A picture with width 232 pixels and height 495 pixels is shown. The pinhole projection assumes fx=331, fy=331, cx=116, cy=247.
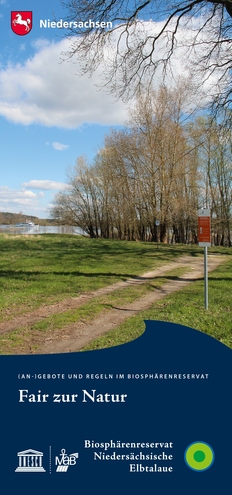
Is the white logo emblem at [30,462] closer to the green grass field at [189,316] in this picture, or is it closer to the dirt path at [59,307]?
the green grass field at [189,316]

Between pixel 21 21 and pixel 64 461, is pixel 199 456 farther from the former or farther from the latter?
pixel 21 21

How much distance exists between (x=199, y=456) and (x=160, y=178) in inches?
1071

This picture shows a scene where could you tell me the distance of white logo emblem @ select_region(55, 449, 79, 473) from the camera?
112 inches

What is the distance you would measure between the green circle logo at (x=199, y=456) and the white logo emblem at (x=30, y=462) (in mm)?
1265

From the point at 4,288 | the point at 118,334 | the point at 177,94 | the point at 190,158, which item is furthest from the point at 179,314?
the point at 190,158

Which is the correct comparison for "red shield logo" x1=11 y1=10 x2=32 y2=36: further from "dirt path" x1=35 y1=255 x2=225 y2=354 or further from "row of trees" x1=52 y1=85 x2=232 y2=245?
"row of trees" x1=52 y1=85 x2=232 y2=245

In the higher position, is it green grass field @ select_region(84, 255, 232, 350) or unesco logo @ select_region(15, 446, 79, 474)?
green grass field @ select_region(84, 255, 232, 350)

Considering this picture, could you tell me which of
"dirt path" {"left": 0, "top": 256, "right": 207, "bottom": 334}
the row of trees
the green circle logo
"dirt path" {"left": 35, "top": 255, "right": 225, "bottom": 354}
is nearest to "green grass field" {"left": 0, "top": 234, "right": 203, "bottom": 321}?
"dirt path" {"left": 0, "top": 256, "right": 207, "bottom": 334}

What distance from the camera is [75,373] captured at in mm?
3092

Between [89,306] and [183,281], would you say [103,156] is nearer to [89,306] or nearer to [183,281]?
[183,281]

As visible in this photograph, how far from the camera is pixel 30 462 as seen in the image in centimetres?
287

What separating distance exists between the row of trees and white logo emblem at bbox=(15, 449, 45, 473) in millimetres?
23076

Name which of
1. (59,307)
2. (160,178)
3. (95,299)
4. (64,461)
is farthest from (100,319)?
(160,178)

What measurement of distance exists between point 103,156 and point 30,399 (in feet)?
102
